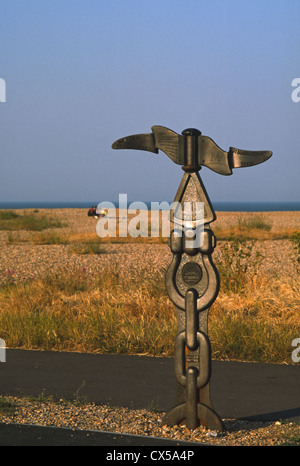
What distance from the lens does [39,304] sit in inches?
357

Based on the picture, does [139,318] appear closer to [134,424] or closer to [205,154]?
[134,424]

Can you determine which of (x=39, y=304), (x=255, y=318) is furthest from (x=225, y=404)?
(x=39, y=304)

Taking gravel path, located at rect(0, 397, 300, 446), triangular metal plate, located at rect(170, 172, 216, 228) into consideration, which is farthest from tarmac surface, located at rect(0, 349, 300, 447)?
triangular metal plate, located at rect(170, 172, 216, 228)

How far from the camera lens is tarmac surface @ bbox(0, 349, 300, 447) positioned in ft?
14.9

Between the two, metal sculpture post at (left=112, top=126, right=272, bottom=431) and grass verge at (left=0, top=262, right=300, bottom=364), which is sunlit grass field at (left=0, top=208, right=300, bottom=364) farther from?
metal sculpture post at (left=112, top=126, right=272, bottom=431)

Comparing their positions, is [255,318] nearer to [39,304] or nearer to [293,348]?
[293,348]

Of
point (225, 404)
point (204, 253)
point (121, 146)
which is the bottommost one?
point (225, 404)

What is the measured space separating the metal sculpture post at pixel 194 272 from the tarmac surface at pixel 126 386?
0.33 metres

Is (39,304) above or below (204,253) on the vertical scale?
below

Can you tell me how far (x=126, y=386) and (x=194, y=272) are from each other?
1.69m

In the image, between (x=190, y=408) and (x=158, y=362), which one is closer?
(x=190, y=408)

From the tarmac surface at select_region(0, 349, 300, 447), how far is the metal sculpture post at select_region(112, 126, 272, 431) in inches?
13.1

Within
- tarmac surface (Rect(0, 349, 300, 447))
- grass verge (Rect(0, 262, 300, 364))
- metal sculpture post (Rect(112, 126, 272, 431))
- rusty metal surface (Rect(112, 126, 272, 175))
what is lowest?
tarmac surface (Rect(0, 349, 300, 447))
